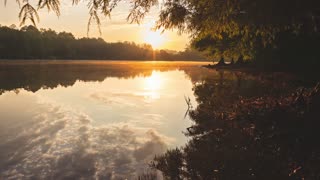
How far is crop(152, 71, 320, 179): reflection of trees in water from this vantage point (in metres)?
7.93

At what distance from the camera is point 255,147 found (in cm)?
969

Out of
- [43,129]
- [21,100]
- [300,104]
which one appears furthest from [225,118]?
[21,100]

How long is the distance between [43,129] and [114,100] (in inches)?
376

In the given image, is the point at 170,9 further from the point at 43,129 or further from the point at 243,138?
the point at 43,129

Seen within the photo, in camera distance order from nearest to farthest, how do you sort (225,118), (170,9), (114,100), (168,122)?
1. (170,9)
2. (225,118)
3. (168,122)
4. (114,100)

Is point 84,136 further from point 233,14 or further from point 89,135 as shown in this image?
point 233,14

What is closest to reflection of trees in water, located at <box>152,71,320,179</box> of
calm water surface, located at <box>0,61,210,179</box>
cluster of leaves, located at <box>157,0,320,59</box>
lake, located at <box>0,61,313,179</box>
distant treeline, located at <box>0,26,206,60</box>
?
lake, located at <box>0,61,313,179</box>

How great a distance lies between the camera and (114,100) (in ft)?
74.9

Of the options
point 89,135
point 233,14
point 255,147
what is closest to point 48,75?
point 89,135

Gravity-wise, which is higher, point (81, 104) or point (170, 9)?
point (170, 9)

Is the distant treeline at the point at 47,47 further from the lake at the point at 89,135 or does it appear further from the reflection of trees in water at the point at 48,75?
the lake at the point at 89,135

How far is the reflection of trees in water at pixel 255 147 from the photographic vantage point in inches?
312

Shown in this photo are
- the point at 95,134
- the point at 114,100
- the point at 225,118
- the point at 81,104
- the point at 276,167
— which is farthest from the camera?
the point at 114,100

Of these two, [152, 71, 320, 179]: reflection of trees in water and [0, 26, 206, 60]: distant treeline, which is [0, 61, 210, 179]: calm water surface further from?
[0, 26, 206, 60]: distant treeline
